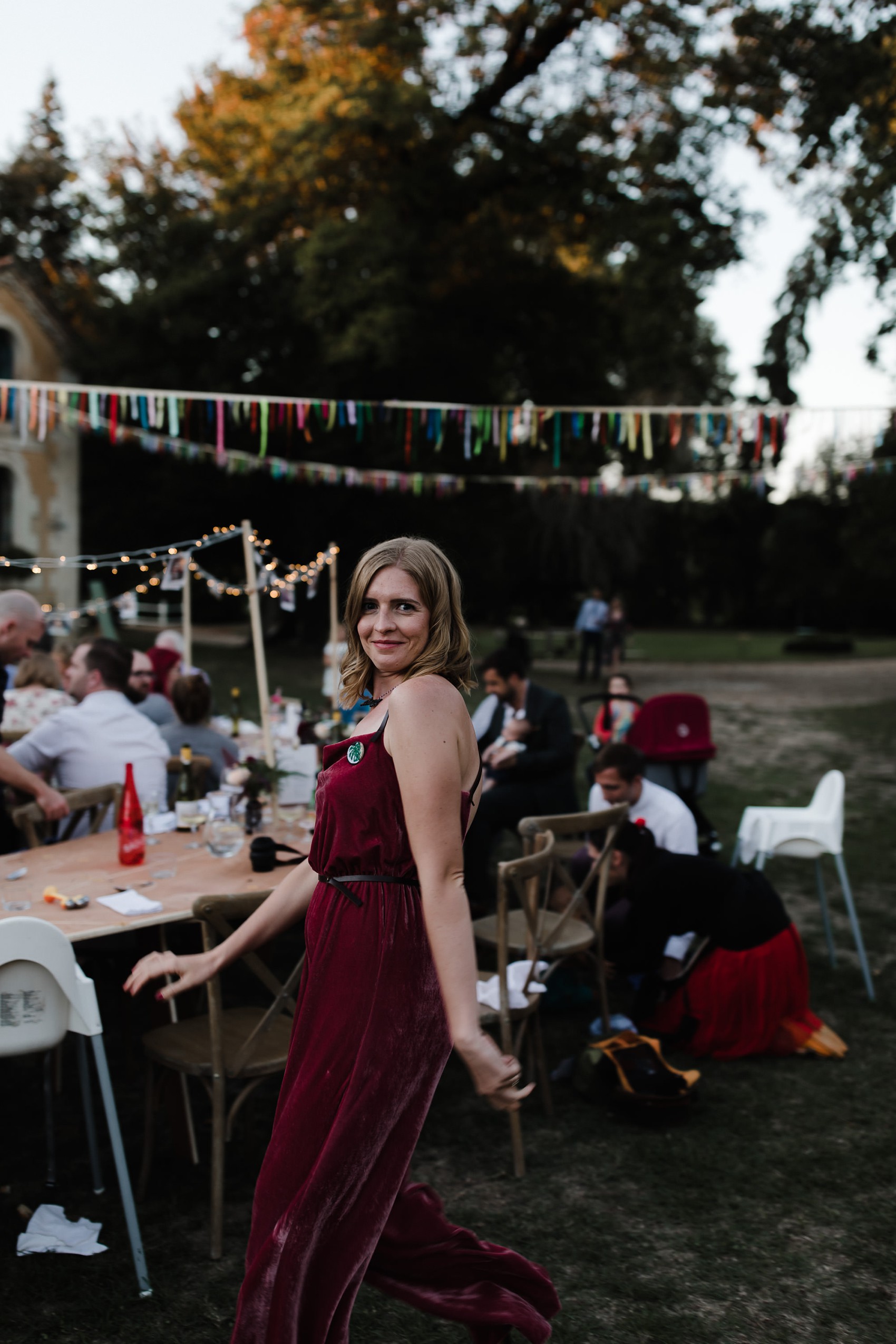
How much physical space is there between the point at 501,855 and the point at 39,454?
17.8 metres

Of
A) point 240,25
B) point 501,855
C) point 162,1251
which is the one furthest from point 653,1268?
point 240,25

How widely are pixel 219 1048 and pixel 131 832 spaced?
1162 mm

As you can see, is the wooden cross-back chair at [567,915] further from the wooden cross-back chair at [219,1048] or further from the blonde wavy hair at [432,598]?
the blonde wavy hair at [432,598]

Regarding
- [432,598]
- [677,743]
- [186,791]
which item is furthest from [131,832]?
[677,743]

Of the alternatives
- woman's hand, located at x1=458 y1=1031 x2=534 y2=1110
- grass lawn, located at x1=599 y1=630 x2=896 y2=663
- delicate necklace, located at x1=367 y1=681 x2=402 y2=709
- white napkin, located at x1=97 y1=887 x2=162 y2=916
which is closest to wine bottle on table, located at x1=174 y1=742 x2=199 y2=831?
white napkin, located at x1=97 y1=887 x2=162 y2=916

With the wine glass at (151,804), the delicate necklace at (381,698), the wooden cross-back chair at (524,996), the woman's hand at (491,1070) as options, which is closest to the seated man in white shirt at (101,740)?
the wine glass at (151,804)

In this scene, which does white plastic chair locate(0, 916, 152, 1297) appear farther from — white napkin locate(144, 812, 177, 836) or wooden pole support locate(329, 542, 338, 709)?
wooden pole support locate(329, 542, 338, 709)

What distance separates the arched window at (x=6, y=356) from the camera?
20922 millimetres

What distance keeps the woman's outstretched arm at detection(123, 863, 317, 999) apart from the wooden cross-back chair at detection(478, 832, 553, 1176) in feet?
4.65

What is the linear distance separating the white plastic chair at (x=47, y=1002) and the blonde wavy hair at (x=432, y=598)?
48.3 inches

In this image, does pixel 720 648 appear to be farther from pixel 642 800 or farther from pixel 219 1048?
pixel 219 1048

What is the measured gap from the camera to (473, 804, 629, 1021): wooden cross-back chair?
4008mm

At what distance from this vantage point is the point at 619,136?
1593 cm

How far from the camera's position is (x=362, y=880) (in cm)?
192
